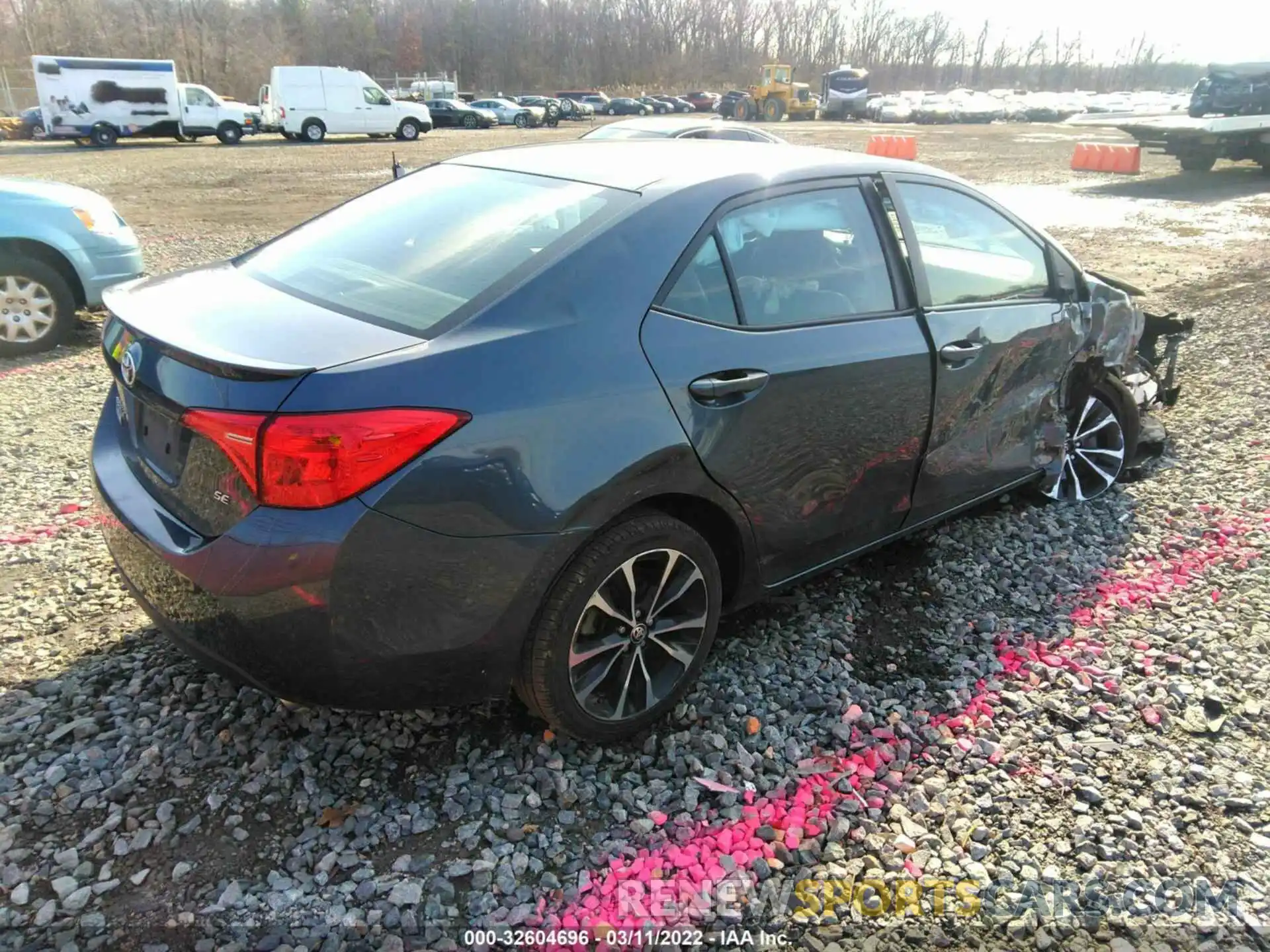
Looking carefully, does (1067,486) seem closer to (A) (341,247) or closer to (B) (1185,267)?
(A) (341,247)

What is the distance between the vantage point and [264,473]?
83.8 inches

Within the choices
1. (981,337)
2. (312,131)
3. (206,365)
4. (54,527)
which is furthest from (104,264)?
(312,131)

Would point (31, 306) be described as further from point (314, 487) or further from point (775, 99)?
point (775, 99)

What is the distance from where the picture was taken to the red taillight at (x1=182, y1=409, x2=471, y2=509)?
2.09 metres

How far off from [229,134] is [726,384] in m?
34.6

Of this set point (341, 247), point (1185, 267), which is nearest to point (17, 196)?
point (341, 247)

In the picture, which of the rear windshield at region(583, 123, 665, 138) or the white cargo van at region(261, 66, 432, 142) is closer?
the rear windshield at region(583, 123, 665, 138)

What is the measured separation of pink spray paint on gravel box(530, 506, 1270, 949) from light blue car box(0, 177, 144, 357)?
6.04 meters

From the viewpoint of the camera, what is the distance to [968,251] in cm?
378

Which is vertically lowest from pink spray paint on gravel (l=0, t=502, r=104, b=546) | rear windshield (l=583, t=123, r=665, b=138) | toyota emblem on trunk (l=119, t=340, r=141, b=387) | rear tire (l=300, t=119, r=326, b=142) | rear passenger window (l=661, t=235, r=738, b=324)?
pink spray paint on gravel (l=0, t=502, r=104, b=546)

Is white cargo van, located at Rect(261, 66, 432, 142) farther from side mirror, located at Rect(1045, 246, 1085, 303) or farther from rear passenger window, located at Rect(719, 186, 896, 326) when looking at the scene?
rear passenger window, located at Rect(719, 186, 896, 326)

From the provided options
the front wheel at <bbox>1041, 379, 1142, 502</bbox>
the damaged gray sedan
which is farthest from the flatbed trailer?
the damaged gray sedan

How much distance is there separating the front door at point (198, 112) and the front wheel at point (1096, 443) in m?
33.5

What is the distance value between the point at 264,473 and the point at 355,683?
59 cm
